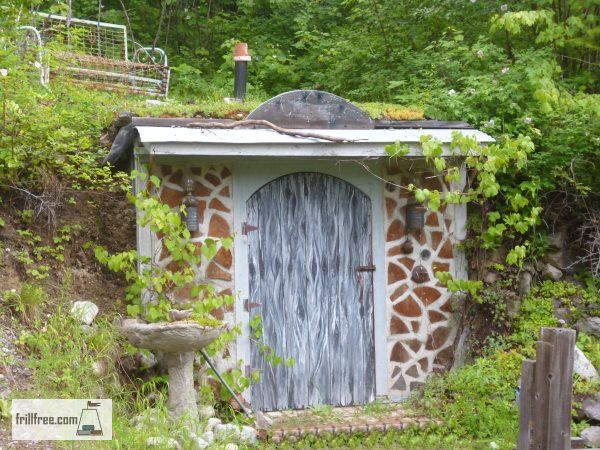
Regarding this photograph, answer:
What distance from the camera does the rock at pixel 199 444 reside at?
5695mm

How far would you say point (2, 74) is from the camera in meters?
6.86

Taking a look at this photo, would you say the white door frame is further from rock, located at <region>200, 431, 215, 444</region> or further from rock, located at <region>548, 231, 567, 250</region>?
rock, located at <region>548, 231, 567, 250</region>

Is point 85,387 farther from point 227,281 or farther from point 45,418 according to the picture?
point 227,281

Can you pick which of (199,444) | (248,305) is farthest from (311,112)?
(199,444)

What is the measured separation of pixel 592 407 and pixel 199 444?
340 centimetres

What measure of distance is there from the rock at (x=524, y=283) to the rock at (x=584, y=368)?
98cm

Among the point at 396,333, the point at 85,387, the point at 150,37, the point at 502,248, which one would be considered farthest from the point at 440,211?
the point at 150,37

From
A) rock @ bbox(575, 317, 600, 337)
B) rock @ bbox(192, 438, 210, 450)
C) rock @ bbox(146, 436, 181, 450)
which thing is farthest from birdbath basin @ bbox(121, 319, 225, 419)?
rock @ bbox(575, 317, 600, 337)

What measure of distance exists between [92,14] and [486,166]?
9.36 meters

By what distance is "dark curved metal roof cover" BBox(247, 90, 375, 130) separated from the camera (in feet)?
24.9

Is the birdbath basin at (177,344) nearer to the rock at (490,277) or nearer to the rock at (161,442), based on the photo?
the rock at (161,442)

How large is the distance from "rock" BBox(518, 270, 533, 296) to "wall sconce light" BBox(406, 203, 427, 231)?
1.21m

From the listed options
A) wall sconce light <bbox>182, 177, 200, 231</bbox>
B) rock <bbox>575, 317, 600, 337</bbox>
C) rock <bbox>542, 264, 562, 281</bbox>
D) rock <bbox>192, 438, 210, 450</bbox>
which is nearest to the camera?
rock <bbox>192, 438, 210, 450</bbox>

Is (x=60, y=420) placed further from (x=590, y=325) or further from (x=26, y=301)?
(x=590, y=325)
